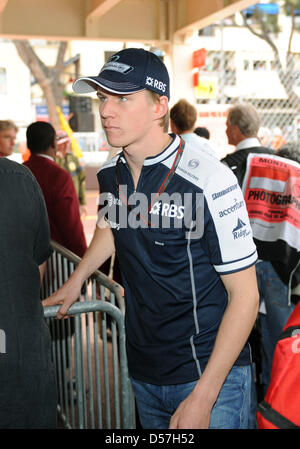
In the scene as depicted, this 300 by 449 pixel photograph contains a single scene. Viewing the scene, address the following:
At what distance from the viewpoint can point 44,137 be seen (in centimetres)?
469

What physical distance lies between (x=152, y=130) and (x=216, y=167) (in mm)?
269

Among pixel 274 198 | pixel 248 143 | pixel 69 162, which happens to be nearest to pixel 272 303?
Answer: pixel 274 198

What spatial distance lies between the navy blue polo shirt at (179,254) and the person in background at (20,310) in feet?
1.09

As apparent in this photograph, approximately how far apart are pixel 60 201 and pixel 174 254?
8.89 ft

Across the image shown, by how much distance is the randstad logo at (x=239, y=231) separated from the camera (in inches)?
73.9

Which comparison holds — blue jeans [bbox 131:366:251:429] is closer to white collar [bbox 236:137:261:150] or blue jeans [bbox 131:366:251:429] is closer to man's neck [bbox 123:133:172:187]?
man's neck [bbox 123:133:172:187]

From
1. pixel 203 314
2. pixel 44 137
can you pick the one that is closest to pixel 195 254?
pixel 203 314

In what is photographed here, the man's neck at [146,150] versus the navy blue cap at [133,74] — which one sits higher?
the navy blue cap at [133,74]

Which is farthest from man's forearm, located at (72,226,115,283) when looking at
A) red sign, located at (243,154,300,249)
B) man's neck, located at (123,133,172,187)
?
red sign, located at (243,154,300,249)

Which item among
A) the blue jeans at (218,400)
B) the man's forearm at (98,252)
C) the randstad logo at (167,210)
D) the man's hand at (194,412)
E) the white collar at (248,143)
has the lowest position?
the blue jeans at (218,400)

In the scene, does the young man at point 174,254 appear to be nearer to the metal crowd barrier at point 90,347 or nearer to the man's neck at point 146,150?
the man's neck at point 146,150

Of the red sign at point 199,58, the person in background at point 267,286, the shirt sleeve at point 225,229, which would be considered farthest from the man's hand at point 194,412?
the red sign at point 199,58

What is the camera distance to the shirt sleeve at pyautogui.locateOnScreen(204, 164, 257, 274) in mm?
1865

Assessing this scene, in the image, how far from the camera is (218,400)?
200 cm
